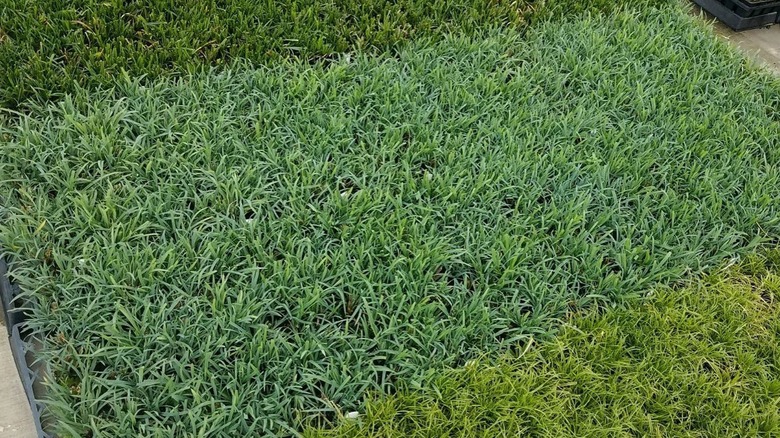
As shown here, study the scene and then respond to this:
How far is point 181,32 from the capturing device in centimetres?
300

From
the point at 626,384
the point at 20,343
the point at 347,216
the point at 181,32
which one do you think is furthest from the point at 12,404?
the point at 626,384

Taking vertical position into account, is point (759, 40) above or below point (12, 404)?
above

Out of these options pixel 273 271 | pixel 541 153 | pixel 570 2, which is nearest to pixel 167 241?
pixel 273 271

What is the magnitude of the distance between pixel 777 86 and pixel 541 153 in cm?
150

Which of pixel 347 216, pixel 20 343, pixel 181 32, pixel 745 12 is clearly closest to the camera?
pixel 20 343

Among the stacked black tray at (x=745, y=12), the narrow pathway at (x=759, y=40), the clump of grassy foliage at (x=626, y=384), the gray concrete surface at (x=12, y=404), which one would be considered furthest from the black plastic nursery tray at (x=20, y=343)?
the stacked black tray at (x=745, y=12)

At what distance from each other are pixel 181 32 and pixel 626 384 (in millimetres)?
2282

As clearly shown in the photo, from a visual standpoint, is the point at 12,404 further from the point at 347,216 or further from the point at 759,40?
the point at 759,40

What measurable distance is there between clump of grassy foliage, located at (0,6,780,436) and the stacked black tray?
1.29 m

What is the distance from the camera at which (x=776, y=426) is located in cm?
205

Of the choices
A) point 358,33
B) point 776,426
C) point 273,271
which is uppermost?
point 358,33

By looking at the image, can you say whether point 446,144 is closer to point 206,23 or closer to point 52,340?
point 206,23

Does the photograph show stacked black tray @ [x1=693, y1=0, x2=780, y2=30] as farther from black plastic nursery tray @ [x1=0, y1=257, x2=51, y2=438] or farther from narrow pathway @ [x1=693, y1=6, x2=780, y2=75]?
black plastic nursery tray @ [x1=0, y1=257, x2=51, y2=438]

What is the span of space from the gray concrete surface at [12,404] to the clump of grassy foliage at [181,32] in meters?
1.06
